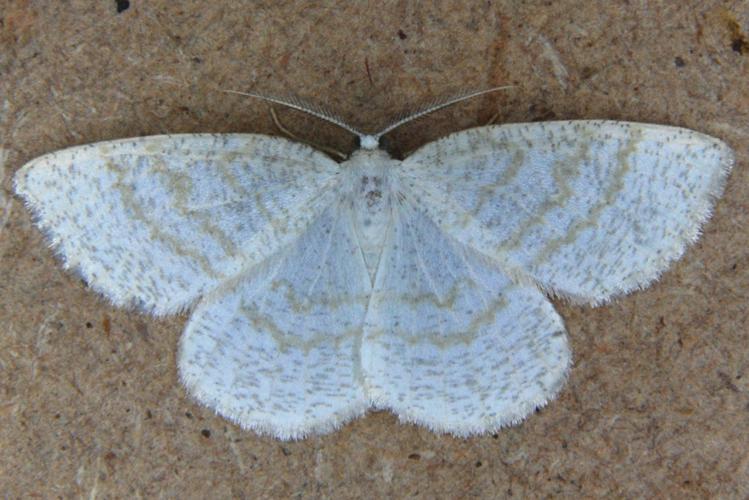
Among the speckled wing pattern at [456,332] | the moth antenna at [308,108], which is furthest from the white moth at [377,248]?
the moth antenna at [308,108]

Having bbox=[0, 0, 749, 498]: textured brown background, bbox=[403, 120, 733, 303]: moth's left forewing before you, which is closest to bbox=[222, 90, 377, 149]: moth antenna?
bbox=[0, 0, 749, 498]: textured brown background

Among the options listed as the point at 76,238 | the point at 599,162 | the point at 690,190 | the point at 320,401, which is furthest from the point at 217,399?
the point at 690,190

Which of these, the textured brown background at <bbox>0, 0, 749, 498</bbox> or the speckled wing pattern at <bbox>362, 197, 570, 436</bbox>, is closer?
the speckled wing pattern at <bbox>362, 197, 570, 436</bbox>

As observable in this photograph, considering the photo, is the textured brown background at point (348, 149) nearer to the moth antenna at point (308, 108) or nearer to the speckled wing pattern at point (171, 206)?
the moth antenna at point (308, 108)

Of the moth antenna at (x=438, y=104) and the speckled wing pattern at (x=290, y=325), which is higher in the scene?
the moth antenna at (x=438, y=104)

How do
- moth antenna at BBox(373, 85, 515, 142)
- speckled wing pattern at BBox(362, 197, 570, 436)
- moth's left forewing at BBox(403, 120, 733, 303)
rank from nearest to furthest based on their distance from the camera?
moth's left forewing at BBox(403, 120, 733, 303) → speckled wing pattern at BBox(362, 197, 570, 436) → moth antenna at BBox(373, 85, 515, 142)

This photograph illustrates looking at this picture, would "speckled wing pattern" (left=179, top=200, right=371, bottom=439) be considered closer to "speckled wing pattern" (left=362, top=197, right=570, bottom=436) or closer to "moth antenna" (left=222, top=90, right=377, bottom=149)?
"speckled wing pattern" (left=362, top=197, right=570, bottom=436)

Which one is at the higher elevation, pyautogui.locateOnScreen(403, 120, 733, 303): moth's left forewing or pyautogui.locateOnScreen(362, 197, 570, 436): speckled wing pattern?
pyautogui.locateOnScreen(403, 120, 733, 303): moth's left forewing

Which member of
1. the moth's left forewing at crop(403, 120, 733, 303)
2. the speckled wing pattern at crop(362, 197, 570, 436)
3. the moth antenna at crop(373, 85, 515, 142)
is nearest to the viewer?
the moth's left forewing at crop(403, 120, 733, 303)
